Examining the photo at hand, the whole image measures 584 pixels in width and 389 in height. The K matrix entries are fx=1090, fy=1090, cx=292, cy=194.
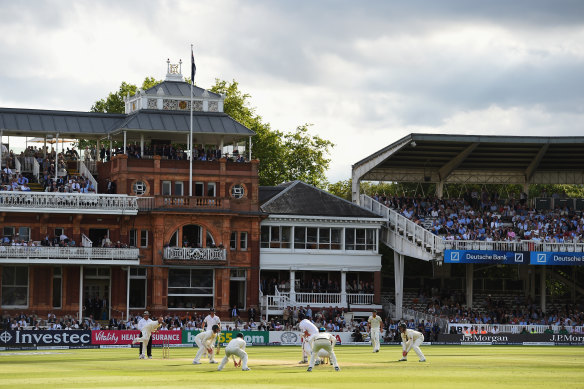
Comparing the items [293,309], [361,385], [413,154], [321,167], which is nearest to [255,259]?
[293,309]

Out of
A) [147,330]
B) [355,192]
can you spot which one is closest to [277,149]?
[355,192]

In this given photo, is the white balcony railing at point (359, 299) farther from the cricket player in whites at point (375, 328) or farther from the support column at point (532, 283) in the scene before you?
the cricket player in whites at point (375, 328)

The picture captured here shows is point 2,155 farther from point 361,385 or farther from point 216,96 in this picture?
point 361,385

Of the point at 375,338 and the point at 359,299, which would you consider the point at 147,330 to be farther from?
the point at 359,299

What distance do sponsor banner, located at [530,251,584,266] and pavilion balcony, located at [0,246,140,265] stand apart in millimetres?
22748

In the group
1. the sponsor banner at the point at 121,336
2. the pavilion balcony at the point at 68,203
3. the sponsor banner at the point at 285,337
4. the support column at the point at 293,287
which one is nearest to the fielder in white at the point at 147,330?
the sponsor banner at the point at 121,336

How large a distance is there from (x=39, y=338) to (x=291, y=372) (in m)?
19.5

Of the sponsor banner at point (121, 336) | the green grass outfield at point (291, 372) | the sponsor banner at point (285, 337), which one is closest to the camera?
the green grass outfield at point (291, 372)

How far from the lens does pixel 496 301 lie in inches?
2731

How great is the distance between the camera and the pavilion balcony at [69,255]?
188ft

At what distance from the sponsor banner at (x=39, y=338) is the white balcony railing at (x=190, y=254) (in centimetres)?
1348

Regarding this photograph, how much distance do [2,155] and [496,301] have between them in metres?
31.8

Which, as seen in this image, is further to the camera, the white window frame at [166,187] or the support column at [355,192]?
the support column at [355,192]

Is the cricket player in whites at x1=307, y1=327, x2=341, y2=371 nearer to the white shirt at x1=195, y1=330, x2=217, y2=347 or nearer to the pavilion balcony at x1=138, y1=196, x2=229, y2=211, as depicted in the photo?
the white shirt at x1=195, y1=330, x2=217, y2=347
